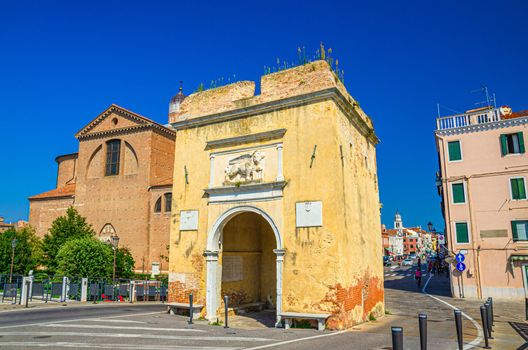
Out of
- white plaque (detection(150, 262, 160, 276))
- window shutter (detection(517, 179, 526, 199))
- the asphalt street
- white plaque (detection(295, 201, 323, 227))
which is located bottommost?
the asphalt street

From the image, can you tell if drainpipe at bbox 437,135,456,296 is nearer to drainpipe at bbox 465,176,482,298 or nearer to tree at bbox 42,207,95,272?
drainpipe at bbox 465,176,482,298

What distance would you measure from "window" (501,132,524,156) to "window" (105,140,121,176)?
33553mm

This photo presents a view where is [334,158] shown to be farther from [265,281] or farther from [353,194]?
[265,281]

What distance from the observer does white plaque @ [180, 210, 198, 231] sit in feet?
45.7

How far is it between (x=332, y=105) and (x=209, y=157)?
4741 millimetres

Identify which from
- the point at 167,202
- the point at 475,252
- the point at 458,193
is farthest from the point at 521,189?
the point at 167,202

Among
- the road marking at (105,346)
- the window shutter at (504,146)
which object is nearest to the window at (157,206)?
the window shutter at (504,146)

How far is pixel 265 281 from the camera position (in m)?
16.1

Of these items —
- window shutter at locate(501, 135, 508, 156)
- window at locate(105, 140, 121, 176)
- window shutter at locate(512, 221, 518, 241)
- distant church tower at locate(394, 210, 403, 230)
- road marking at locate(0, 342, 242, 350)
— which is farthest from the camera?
distant church tower at locate(394, 210, 403, 230)

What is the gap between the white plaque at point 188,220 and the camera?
13934 millimetres

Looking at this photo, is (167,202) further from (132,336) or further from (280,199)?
(132,336)

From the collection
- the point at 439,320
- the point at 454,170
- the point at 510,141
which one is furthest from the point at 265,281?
the point at 510,141

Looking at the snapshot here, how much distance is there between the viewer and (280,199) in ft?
40.6

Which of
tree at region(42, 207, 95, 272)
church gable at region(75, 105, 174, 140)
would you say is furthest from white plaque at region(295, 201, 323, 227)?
church gable at region(75, 105, 174, 140)
